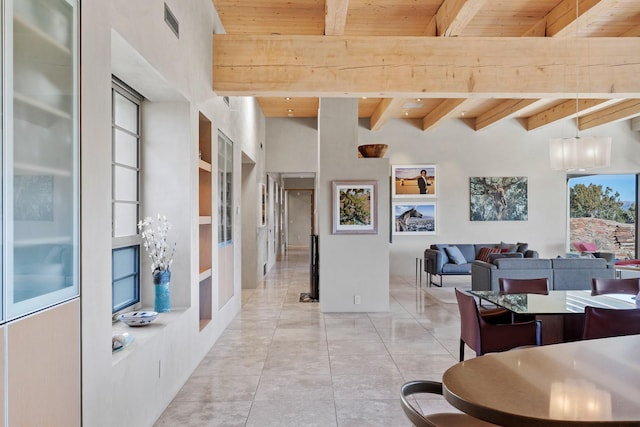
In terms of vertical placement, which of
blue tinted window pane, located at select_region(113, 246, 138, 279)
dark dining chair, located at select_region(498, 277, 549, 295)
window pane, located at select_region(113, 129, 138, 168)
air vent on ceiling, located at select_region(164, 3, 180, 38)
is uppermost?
air vent on ceiling, located at select_region(164, 3, 180, 38)

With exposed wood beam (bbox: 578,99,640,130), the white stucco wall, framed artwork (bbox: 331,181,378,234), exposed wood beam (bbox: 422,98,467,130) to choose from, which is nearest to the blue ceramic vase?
the white stucco wall

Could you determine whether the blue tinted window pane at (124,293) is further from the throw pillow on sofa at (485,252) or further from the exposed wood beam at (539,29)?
the throw pillow on sofa at (485,252)

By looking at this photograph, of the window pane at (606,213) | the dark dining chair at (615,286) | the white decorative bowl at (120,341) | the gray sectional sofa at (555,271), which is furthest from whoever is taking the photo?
the window pane at (606,213)

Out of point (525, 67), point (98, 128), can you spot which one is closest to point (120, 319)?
point (98, 128)

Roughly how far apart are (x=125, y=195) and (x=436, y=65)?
3254 millimetres

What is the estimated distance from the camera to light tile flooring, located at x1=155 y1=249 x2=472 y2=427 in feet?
10.3

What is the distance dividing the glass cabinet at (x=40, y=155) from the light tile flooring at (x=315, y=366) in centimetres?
166

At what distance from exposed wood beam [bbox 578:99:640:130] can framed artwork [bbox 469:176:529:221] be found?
5.94ft

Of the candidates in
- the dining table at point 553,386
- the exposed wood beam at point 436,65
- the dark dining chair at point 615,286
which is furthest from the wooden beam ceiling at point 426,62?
the dining table at point 553,386

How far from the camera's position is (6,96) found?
1588 millimetres

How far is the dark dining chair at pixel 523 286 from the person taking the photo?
432 cm

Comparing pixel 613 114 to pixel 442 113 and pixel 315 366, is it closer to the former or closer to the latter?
pixel 442 113

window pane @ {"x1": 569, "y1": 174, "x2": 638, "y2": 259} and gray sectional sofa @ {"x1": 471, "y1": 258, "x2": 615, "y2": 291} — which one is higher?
window pane @ {"x1": 569, "y1": 174, "x2": 638, "y2": 259}

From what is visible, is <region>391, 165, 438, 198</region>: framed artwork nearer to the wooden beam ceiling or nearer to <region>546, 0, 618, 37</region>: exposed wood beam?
<region>546, 0, 618, 37</region>: exposed wood beam
